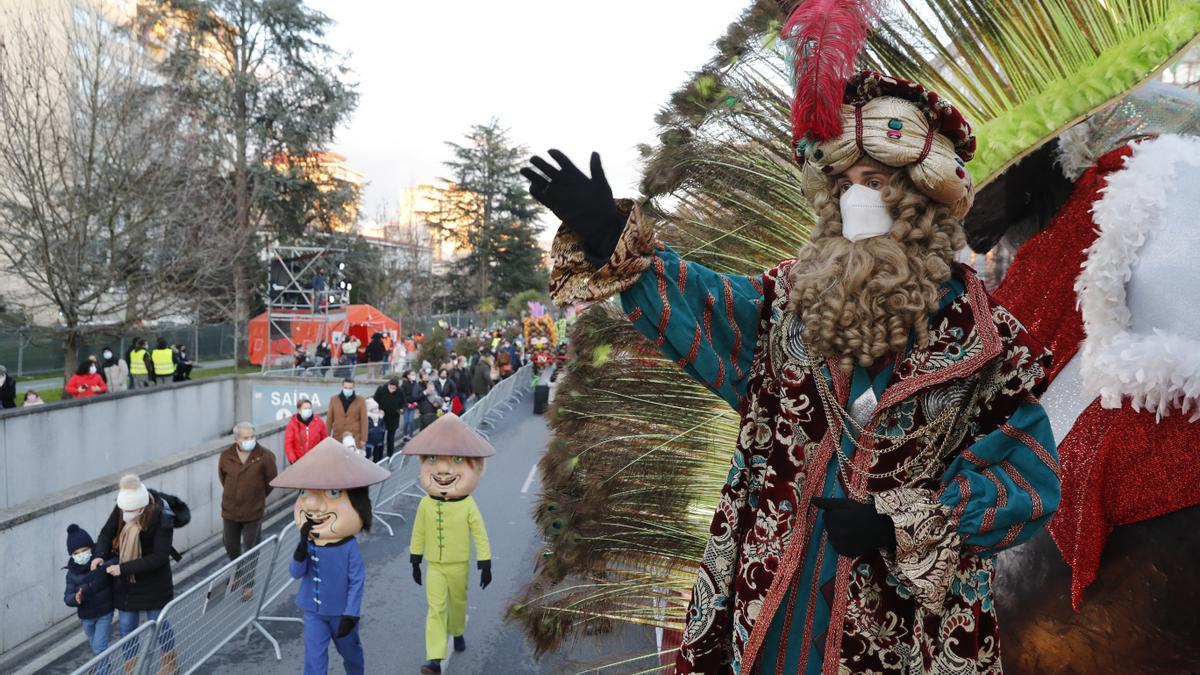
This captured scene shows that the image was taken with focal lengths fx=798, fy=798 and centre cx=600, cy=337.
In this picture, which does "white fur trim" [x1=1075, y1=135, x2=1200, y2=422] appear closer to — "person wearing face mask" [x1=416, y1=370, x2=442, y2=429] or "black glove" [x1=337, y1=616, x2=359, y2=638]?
"black glove" [x1=337, y1=616, x2=359, y2=638]

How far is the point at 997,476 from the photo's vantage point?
169cm

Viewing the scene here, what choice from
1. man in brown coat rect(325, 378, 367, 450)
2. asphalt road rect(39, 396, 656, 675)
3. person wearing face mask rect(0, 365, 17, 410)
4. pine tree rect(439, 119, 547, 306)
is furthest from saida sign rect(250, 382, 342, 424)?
pine tree rect(439, 119, 547, 306)

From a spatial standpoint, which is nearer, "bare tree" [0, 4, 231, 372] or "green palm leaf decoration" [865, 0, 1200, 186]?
"green palm leaf decoration" [865, 0, 1200, 186]

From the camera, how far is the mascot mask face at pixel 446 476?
607cm

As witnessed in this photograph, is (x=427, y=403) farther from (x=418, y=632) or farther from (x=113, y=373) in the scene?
(x=113, y=373)

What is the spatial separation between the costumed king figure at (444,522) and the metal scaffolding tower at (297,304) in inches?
695

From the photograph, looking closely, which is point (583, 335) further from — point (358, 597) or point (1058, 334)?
point (358, 597)

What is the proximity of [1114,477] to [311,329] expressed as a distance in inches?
1012

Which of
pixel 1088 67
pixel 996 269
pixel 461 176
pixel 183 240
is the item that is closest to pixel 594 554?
pixel 996 269

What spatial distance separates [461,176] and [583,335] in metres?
49.2

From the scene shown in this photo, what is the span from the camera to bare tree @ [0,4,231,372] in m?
13.4

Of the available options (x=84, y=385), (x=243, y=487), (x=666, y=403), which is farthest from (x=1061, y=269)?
(x=84, y=385)

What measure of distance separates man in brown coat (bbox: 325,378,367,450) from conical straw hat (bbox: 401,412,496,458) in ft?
16.0

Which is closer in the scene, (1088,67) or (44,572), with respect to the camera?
(1088,67)
